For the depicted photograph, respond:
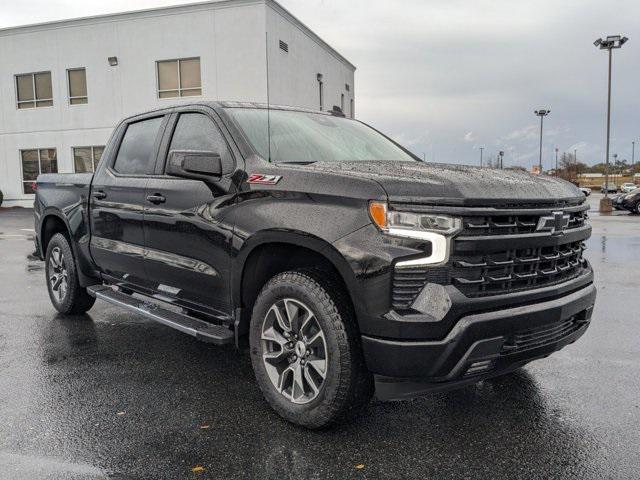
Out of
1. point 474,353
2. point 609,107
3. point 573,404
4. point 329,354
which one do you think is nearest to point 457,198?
point 474,353

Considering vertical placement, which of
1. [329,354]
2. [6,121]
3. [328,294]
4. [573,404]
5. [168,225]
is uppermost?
[6,121]

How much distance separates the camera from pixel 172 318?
417cm

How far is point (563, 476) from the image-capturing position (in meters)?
2.83

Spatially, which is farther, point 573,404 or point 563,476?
point 573,404

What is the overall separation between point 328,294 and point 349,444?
814 millimetres

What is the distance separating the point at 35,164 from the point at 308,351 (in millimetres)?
27182

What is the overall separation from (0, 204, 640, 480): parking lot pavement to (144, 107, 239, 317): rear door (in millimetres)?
667

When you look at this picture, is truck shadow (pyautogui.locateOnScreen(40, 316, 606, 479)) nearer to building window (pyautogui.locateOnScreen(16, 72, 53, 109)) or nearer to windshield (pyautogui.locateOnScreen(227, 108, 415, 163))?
windshield (pyautogui.locateOnScreen(227, 108, 415, 163))

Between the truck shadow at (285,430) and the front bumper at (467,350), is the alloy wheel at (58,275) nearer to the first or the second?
the truck shadow at (285,430)

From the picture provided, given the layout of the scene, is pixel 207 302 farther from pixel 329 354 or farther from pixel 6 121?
pixel 6 121

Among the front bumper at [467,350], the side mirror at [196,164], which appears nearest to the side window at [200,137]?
the side mirror at [196,164]

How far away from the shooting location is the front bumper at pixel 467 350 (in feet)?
9.24

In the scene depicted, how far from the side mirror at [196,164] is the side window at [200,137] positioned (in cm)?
11

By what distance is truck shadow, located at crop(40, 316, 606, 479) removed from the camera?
2932mm
